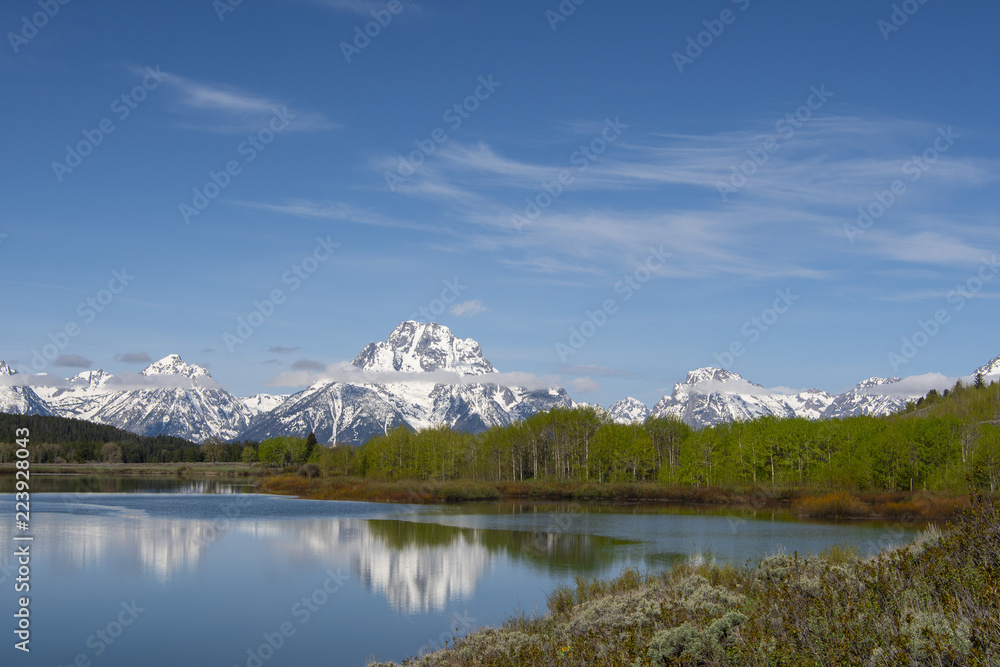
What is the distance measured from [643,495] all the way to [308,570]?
6333cm

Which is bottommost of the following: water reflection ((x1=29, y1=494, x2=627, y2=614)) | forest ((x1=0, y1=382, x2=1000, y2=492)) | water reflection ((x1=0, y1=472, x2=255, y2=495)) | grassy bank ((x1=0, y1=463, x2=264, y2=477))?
grassy bank ((x1=0, y1=463, x2=264, y2=477))

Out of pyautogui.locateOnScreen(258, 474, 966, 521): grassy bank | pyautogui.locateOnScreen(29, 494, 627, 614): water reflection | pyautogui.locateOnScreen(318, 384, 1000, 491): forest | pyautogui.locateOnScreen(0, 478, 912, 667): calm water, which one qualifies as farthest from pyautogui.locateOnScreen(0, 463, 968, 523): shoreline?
pyautogui.locateOnScreen(29, 494, 627, 614): water reflection

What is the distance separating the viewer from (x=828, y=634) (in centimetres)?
1009

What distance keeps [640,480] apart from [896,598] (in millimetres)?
94207

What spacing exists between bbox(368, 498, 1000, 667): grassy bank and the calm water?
21.5ft

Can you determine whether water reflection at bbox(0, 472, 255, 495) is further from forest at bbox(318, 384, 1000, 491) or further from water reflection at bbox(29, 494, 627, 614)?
water reflection at bbox(29, 494, 627, 614)

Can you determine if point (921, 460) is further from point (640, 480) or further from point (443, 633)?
point (443, 633)

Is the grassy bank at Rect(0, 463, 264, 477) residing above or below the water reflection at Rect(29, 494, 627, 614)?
below

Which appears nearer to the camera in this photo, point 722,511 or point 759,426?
point 722,511

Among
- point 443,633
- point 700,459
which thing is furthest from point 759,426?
point 443,633

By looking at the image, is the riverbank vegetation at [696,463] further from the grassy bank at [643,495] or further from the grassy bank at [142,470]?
the grassy bank at [142,470]

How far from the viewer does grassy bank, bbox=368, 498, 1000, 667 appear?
8867 mm

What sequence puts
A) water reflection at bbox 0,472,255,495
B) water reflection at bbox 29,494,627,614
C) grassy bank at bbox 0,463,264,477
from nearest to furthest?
water reflection at bbox 29,494,627,614
water reflection at bbox 0,472,255,495
grassy bank at bbox 0,463,264,477

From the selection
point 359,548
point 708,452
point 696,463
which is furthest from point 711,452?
point 359,548
